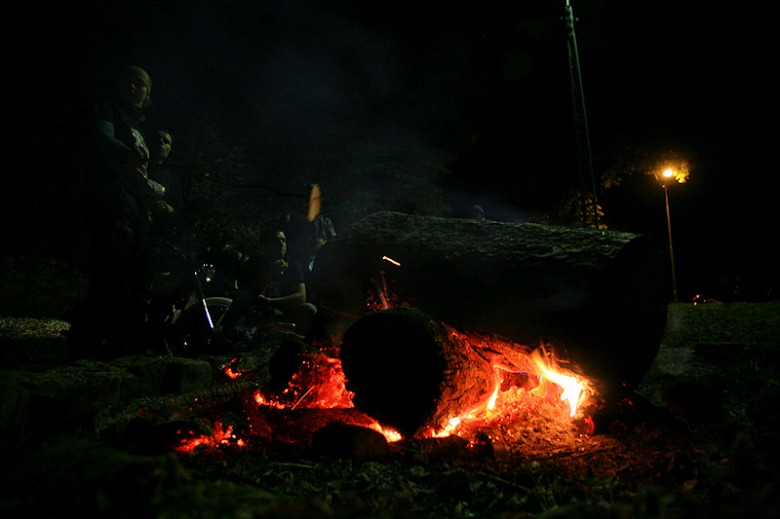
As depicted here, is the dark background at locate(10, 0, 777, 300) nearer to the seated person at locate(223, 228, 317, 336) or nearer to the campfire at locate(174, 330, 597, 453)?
the seated person at locate(223, 228, 317, 336)

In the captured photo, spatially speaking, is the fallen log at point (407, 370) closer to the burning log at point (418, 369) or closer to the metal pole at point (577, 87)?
the burning log at point (418, 369)

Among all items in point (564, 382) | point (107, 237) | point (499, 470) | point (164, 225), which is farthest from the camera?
point (164, 225)

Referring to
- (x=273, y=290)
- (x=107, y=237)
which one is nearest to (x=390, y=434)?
(x=107, y=237)

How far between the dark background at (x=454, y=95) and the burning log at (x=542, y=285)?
711 cm

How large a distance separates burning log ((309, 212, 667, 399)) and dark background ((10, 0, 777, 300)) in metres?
7.11

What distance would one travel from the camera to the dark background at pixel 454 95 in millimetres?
7066

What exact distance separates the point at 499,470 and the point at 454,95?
33.8ft

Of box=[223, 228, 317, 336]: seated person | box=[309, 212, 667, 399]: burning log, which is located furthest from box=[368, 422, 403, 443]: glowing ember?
box=[223, 228, 317, 336]: seated person

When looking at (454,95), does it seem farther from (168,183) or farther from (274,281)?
(168,183)

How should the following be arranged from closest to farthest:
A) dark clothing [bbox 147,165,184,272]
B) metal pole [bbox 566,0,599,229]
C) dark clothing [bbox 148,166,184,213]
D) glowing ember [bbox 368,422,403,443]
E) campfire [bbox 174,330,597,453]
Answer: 1. campfire [bbox 174,330,597,453]
2. glowing ember [bbox 368,422,403,443]
3. dark clothing [bbox 147,165,184,272]
4. dark clothing [bbox 148,166,184,213]
5. metal pole [bbox 566,0,599,229]

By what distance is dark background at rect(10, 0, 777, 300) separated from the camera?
7.07 metres

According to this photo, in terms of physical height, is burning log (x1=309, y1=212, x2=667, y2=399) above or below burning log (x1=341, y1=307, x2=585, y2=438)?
above

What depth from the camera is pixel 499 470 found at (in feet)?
6.25

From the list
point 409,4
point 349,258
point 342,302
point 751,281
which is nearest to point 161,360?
point 342,302
